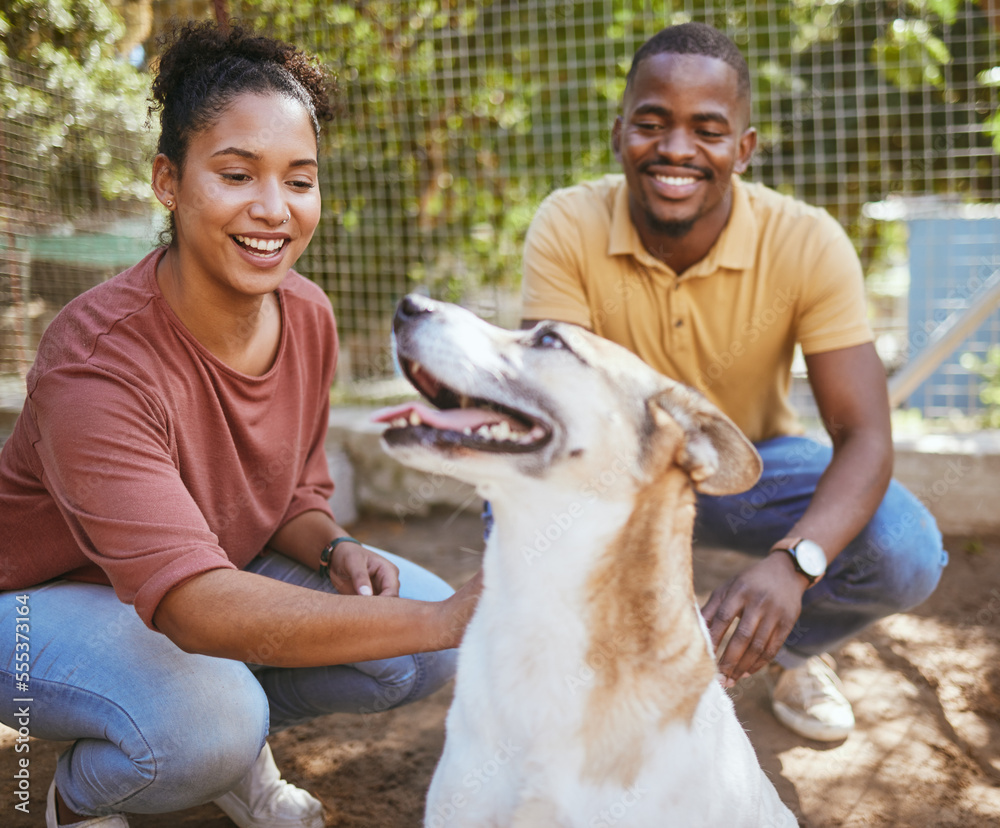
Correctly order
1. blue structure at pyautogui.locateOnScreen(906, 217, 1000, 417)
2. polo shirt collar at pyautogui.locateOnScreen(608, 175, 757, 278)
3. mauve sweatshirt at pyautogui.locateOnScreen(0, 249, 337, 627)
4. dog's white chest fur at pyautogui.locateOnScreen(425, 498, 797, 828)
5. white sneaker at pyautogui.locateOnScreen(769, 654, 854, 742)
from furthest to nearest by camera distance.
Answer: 1. blue structure at pyautogui.locateOnScreen(906, 217, 1000, 417)
2. polo shirt collar at pyautogui.locateOnScreen(608, 175, 757, 278)
3. white sneaker at pyautogui.locateOnScreen(769, 654, 854, 742)
4. mauve sweatshirt at pyautogui.locateOnScreen(0, 249, 337, 627)
5. dog's white chest fur at pyautogui.locateOnScreen(425, 498, 797, 828)

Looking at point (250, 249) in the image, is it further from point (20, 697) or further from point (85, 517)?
point (20, 697)

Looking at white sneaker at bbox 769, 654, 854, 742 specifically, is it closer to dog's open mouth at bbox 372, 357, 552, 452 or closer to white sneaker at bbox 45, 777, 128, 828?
dog's open mouth at bbox 372, 357, 552, 452

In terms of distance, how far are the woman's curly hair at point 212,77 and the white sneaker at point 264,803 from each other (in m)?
1.61

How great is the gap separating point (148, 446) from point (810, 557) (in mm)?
1655

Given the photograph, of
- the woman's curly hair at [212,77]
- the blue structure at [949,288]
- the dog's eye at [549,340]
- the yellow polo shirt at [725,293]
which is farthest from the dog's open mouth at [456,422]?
the blue structure at [949,288]

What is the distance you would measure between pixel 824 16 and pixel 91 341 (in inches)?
179

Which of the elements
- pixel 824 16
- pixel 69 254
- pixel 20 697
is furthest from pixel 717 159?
pixel 69 254

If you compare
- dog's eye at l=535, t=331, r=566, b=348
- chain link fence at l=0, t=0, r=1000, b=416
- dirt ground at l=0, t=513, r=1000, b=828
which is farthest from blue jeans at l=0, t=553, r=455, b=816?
chain link fence at l=0, t=0, r=1000, b=416

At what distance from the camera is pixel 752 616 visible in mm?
2066

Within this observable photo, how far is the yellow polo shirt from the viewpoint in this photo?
2.72 metres

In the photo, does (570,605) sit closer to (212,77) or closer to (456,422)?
(456,422)

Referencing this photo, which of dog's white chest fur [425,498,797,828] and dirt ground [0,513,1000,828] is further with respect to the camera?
dirt ground [0,513,1000,828]

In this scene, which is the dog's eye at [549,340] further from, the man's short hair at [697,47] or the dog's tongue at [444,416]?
the man's short hair at [697,47]

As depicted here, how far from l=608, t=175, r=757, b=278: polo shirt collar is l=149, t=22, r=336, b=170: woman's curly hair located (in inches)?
45.4
